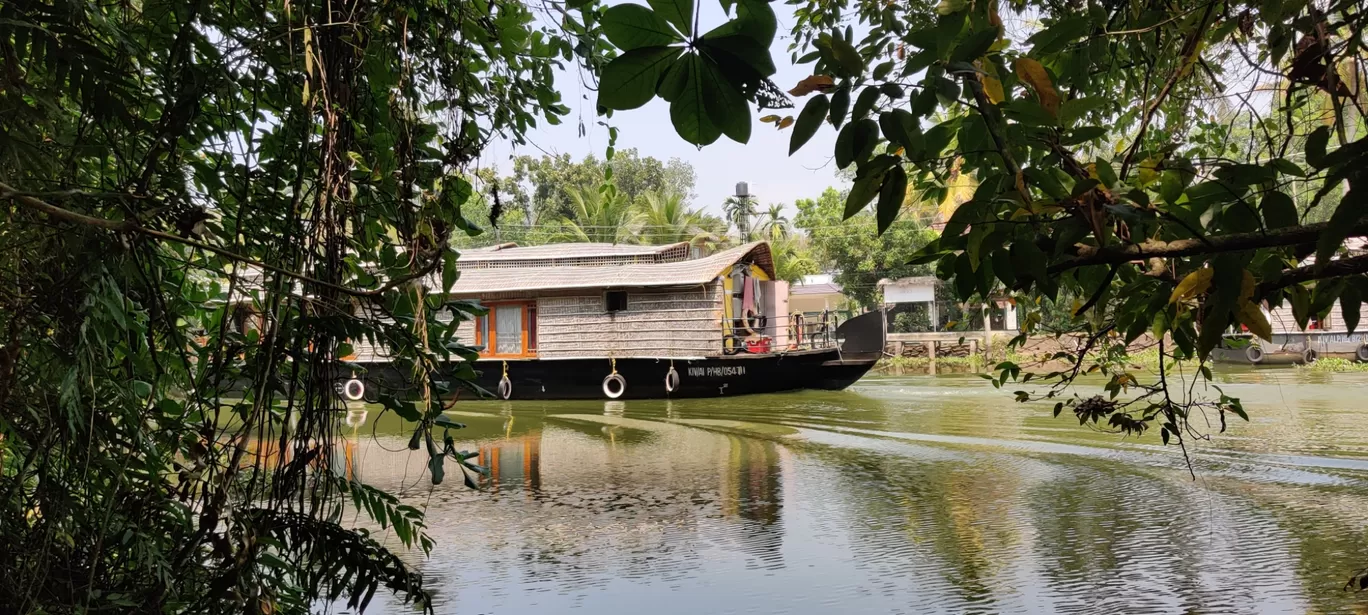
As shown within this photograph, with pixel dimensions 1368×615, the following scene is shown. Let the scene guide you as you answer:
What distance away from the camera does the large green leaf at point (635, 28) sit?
0.74m

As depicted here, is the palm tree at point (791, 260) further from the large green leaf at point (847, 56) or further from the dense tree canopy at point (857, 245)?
the large green leaf at point (847, 56)

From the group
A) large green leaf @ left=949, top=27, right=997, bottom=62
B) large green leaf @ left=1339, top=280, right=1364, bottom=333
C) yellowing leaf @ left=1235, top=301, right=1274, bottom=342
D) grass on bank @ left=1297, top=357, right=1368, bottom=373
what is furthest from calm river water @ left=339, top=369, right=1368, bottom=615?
grass on bank @ left=1297, top=357, right=1368, bottom=373

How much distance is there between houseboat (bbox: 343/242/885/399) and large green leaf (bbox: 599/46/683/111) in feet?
36.3

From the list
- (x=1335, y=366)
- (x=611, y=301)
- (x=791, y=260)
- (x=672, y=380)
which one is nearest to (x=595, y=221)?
(x=791, y=260)

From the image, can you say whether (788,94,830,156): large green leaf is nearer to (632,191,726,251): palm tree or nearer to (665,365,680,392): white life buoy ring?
(665,365,680,392): white life buoy ring

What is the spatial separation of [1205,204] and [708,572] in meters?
3.09

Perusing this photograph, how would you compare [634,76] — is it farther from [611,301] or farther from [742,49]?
[611,301]

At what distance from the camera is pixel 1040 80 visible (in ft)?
3.27

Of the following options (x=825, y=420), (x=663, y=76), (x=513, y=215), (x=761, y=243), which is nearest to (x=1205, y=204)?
(x=663, y=76)

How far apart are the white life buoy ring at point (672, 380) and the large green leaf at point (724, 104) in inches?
451

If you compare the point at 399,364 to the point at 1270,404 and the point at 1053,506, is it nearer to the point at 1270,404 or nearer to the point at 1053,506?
the point at 1053,506

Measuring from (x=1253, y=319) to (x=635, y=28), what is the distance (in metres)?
0.75

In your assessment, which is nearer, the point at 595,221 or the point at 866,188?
the point at 866,188

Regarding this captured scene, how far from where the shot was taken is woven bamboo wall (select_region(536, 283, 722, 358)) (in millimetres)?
12281
